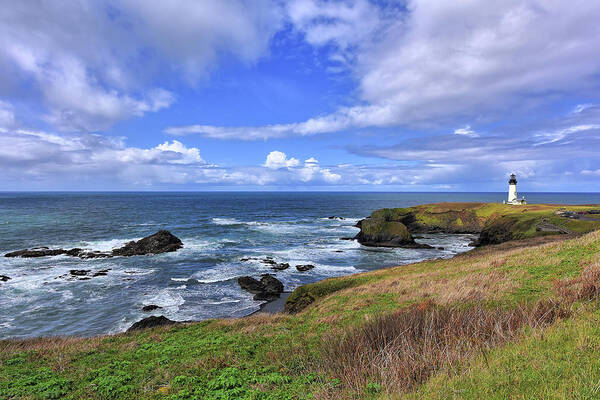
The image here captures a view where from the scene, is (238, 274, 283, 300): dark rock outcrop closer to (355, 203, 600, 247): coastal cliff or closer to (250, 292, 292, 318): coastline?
(250, 292, 292, 318): coastline

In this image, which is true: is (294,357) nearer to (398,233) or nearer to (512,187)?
(398,233)

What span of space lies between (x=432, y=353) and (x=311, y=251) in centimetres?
3963

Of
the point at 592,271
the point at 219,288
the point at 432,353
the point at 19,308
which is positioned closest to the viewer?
the point at 432,353

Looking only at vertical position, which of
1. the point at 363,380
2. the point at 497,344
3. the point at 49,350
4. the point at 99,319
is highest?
the point at 497,344

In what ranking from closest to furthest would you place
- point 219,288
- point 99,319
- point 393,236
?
point 99,319
point 219,288
point 393,236

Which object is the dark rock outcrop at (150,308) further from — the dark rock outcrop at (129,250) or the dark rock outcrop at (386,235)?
the dark rock outcrop at (386,235)

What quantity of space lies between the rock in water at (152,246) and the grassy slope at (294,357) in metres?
30.0

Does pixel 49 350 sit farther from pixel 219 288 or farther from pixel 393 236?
pixel 393 236

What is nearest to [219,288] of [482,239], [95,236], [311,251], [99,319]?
[99,319]

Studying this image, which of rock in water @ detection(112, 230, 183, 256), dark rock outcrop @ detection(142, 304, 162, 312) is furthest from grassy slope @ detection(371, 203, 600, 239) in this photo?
dark rock outcrop @ detection(142, 304, 162, 312)

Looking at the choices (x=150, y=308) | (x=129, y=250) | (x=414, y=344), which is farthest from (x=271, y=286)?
(x=129, y=250)

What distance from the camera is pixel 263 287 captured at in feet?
90.9

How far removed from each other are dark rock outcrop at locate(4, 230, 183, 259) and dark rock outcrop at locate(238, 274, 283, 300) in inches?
826

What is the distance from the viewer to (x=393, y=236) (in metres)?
49.5
